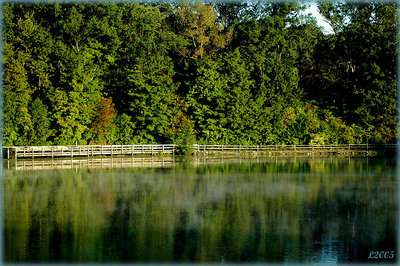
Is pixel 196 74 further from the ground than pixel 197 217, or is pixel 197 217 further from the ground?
pixel 196 74

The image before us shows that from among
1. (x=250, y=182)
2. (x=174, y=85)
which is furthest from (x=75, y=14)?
(x=250, y=182)

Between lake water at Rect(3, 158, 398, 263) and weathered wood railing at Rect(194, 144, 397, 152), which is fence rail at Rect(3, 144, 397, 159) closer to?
weathered wood railing at Rect(194, 144, 397, 152)

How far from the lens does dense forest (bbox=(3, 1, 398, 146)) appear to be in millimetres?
62562

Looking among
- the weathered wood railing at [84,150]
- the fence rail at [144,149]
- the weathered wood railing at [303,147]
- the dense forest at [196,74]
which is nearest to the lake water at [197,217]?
the weathered wood railing at [84,150]

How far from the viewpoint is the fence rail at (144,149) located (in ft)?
180

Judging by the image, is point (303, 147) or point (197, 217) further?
point (303, 147)

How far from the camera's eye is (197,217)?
24828mm

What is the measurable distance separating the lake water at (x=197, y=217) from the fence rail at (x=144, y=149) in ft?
48.0

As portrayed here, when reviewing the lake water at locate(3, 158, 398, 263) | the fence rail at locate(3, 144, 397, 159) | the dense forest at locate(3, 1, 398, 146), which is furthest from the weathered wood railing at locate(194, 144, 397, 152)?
the lake water at locate(3, 158, 398, 263)

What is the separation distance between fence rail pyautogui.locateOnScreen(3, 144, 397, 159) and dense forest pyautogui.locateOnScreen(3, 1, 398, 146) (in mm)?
1480

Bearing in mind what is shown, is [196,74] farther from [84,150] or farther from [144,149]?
[84,150]

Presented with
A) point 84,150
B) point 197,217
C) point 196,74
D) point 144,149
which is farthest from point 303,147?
point 197,217

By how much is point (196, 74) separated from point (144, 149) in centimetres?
1507

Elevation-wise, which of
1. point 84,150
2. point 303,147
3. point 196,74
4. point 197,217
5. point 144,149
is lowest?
point 197,217
